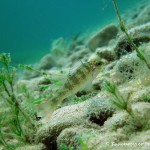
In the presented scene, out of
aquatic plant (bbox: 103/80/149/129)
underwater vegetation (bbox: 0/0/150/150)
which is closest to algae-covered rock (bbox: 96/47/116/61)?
underwater vegetation (bbox: 0/0/150/150)

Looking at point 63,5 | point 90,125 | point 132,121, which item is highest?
point 63,5

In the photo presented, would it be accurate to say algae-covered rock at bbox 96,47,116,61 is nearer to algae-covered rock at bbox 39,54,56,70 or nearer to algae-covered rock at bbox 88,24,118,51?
algae-covered rock at bbox 88,24,118,51

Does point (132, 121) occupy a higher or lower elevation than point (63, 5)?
lower

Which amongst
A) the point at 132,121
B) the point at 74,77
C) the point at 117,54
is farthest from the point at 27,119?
the point at 117,54

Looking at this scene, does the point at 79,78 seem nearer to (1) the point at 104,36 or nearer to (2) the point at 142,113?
(2) the point at 142,113

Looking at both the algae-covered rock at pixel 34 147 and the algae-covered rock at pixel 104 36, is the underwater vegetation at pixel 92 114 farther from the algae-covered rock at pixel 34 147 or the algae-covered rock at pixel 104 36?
the algae-covered rock at pixel 104 36

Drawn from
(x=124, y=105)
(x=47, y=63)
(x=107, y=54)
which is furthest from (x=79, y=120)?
(x=47, y=63)

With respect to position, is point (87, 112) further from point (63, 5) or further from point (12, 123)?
point (63, 5)

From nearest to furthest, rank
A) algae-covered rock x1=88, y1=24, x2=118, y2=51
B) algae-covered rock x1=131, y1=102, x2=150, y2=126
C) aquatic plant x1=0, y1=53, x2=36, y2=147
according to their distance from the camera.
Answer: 1. algae-covered rock x1=131, y1=102, x2=150, y2=126
2. aquatic plant x1=0, y1=53, x2=36, y2=147
3. algae-covered rock x1=88, y1=24, x2=118, y2=51

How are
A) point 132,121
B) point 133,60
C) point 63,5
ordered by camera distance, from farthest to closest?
1. point 63,5
2. point 133,60
3. point 132,121

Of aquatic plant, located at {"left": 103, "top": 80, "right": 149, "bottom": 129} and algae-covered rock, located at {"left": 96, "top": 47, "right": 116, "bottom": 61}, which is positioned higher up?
algae-covered rock, located at {"left": 96, "top": 47, "right": 116, "bottom": 61}

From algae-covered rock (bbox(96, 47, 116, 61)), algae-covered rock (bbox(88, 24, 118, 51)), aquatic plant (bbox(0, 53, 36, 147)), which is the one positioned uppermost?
algae-covered rock (bbox(88, 24, 118, 51))
